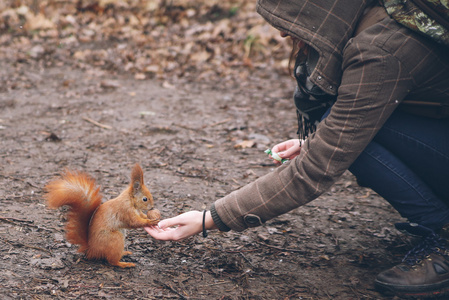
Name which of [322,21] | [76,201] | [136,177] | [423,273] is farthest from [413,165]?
[76,201]

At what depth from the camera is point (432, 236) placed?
1.92m

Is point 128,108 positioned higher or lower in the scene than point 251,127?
lower

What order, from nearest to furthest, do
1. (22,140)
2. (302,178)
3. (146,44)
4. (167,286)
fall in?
(302,178), (167,286), (22,140), (146,44)

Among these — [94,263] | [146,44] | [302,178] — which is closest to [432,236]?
[302,178]

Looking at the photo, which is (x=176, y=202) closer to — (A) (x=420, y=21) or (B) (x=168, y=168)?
(B) (x=168, y=168)

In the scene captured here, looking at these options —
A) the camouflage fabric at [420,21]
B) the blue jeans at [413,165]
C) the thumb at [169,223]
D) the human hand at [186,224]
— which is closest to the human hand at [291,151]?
the blue jeans at [413,165]

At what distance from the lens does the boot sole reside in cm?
187

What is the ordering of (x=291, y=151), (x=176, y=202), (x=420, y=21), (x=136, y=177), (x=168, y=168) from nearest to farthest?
(x=420, y=21) → (x=136, y=177) → (x=291, y=151) → (x=176, y=202) → (x=168, y=168)

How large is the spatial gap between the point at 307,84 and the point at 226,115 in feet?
7.60

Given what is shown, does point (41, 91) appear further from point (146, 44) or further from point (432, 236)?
point (432, 236)

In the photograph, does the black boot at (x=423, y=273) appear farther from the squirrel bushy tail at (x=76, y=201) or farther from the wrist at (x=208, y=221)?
the squirrel bushy tail at (x=76, y=201)

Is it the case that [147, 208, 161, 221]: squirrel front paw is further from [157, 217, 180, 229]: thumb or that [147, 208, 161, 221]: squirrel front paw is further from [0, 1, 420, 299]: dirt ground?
[0, 1, 420, 299]: dirt ground

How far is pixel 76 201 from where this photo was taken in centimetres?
181

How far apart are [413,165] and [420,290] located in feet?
1.71
